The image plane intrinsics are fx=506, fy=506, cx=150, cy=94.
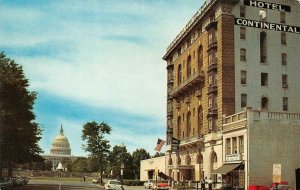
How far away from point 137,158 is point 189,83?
7373 cm

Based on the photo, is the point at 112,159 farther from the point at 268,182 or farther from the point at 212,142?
the point at 268,182

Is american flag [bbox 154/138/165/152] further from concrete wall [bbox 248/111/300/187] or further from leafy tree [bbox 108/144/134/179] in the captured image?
leafy tree [bbox 108/144/134/179]

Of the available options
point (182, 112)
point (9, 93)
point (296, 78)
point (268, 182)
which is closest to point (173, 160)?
point (182, 112)

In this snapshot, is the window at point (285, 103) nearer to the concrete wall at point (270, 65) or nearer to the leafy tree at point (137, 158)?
the concrete wall at point (270, 65)

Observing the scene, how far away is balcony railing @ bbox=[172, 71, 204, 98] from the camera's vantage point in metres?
74.4

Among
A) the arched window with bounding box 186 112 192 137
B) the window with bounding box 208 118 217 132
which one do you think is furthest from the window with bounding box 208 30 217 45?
the arched window with bounding box 186 112 192 137

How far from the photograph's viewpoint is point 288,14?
232 ft

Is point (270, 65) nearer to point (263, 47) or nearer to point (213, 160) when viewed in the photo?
point (263, 47)

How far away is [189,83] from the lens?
79125mm

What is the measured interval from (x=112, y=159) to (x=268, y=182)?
83727mm

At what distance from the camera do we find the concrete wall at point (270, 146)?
181ft

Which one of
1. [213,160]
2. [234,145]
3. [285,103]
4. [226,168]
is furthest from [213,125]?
[226,168]

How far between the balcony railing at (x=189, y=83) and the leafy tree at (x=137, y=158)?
200 feet

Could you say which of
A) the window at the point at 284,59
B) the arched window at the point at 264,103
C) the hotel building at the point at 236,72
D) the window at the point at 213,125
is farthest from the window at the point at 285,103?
the window at the point at 213,125
